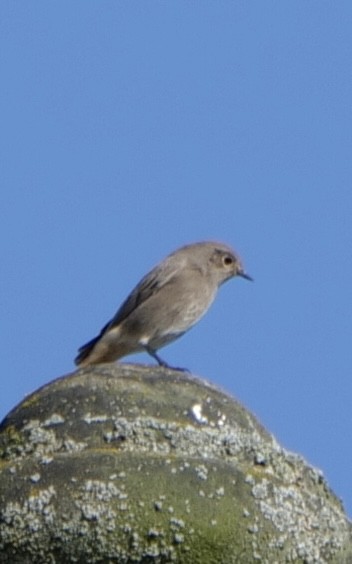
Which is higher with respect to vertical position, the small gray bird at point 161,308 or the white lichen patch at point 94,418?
the small gray bird at point 161,308

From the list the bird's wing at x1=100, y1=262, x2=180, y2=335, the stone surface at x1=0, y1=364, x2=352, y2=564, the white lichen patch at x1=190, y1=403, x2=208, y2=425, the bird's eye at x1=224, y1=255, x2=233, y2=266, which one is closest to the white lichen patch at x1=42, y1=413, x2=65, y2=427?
the stone surface at x1=0, y1=364, x2=352, y2=564

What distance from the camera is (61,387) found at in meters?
4.10

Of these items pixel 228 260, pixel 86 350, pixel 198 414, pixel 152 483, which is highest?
pixel 228 260

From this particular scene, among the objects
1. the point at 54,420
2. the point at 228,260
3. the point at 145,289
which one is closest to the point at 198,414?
the point at 54,420

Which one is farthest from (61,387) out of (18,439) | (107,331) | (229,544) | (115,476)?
(107,331)

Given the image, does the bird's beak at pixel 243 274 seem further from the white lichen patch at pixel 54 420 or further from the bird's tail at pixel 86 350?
the white lichen patch at pixel 54 420

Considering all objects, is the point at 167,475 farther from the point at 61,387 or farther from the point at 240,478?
the point at 61,387

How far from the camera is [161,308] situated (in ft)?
36.3

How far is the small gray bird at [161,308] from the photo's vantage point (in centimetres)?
1084

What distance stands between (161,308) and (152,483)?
7.45 metres

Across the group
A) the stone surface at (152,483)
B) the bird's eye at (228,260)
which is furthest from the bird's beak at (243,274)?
the stone surface at (152,483)

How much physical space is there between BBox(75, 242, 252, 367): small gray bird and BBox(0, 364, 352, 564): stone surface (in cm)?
640

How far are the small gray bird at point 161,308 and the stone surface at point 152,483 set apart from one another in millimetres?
6398

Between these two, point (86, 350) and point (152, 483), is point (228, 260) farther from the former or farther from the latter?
point (152, 483)
